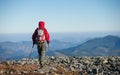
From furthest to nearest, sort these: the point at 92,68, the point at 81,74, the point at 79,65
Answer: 1. the point at 79,65
2. the point at 92,68
3. the point at 81,74

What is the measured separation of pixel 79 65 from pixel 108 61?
331cm

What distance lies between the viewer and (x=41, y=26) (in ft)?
54.7

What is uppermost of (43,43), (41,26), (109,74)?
(41,26)

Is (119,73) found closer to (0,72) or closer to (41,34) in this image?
(41,34)

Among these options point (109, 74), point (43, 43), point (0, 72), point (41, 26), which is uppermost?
point (41, 26)

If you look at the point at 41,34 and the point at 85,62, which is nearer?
the point at 41,34

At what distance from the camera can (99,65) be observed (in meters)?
23.7

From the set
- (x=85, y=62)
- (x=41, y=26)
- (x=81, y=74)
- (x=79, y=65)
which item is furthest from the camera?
(x=85, y=62)

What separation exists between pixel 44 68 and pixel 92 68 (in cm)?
649

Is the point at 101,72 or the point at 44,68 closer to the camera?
the point at 44,68

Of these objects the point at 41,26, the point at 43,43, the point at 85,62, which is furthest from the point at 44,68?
the point at 85,62

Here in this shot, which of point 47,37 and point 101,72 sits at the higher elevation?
point 47,37

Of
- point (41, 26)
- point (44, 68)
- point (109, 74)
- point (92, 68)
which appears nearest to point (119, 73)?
point (109, 74)

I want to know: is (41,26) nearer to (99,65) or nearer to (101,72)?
(101,72)
